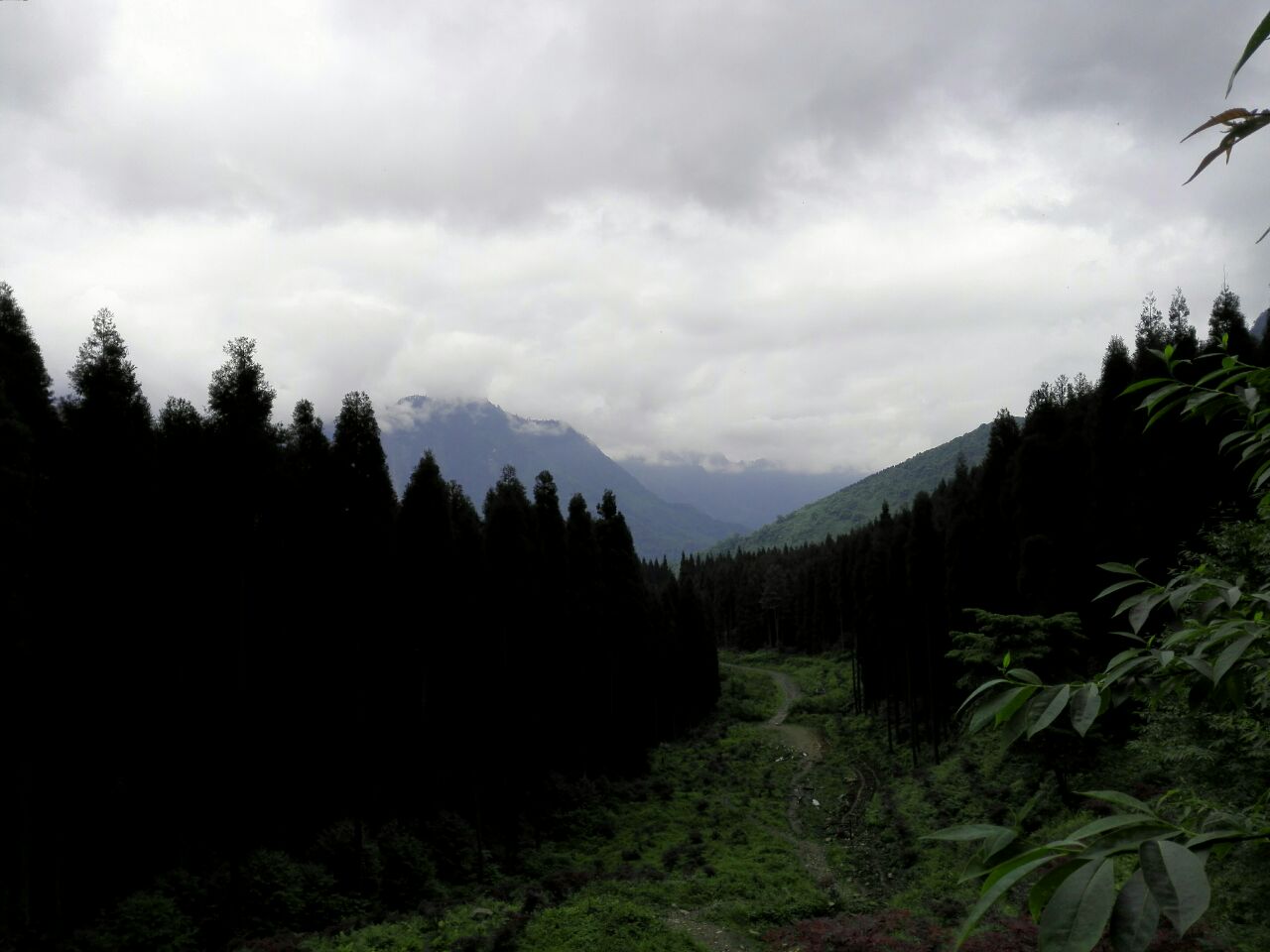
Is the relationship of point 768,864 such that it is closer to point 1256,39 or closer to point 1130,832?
point 1130,832

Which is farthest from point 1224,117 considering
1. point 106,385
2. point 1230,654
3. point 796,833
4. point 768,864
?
point 796,833

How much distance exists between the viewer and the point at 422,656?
22.0m

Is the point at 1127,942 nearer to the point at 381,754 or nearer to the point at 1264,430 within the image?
the point at 1264,430

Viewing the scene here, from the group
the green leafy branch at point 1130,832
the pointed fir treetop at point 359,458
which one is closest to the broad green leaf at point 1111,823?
the green leafy branch at point 1130,832

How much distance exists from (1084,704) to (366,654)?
20.8 meters

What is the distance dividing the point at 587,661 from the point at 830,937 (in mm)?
18498

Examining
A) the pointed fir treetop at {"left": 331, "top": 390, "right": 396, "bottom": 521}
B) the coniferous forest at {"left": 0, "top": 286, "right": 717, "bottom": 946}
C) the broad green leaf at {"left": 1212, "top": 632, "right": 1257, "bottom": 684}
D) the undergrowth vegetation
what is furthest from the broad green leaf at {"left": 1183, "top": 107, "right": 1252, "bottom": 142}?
the pointed fir treetop at {"left": 331, "top": 390, "right": 396, "bottom": 521}

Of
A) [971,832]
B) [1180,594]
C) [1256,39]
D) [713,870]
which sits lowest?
[713,870]

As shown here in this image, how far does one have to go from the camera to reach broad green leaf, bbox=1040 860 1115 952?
1.11 m

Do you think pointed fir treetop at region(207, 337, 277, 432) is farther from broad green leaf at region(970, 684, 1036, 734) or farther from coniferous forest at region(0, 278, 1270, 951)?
broad green leaf at region(970, 684, 1036, 734)

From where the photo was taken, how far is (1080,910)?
115cm

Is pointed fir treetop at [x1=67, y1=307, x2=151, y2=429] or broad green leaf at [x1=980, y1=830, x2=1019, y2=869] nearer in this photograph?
broad green leaf at [x1=980, y1=830, x2=1019, y2=869]

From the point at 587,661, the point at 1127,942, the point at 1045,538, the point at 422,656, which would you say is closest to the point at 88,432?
the point at 422,656

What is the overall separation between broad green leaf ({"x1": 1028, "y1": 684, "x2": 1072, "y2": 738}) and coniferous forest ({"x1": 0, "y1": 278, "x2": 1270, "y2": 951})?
28.7ft
